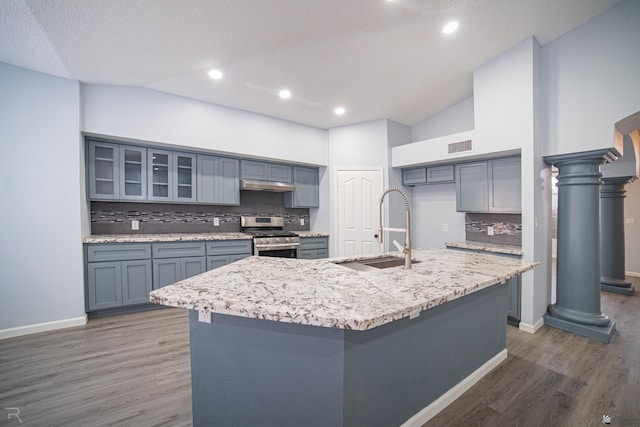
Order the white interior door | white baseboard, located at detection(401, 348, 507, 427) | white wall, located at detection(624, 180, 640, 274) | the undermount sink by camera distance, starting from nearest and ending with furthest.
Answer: white baseboard, located at detection(401, 348, 507, 427) < the undermount sink < the white interior door < white wall, located at detection(624, 180, 640, 274)

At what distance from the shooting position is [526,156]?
295cm

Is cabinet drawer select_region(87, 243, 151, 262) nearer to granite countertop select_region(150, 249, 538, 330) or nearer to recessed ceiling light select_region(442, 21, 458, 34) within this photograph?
granite countertop select_region(150, 249, 538, 330)

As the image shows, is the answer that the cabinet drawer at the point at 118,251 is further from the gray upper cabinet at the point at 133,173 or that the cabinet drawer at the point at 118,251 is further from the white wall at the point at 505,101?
the white wall at the point at 505,101

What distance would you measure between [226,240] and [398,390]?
3036mm

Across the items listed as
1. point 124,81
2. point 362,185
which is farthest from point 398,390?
point 124,81

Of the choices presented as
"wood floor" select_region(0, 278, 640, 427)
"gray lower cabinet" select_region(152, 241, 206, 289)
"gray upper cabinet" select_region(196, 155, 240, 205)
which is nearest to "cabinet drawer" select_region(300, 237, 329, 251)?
"gray upper cabinet" select_region(196, 155, 240, 205)

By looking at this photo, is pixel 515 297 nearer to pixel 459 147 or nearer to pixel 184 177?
pixel 459 147

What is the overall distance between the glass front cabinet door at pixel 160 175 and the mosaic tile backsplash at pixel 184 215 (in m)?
0.34

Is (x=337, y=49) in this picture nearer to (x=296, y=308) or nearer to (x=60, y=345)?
(x=296, y=308)

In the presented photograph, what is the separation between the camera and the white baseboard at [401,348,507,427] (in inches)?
63.0

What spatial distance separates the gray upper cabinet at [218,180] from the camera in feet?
13.0

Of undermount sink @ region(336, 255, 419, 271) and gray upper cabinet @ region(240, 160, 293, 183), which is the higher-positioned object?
gray upper cabinet @ region(240, 160, 293, 183)

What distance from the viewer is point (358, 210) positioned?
468 centimetres

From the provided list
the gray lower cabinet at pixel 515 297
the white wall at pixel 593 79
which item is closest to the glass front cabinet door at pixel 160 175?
the gray lower cabinet at pixel 515 297
